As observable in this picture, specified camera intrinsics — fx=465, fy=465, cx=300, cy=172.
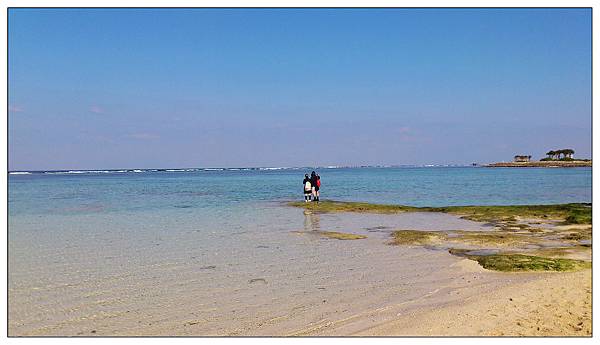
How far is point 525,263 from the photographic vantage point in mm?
13383

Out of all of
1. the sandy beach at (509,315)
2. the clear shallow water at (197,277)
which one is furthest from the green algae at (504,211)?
the sandy beach at (509,315)

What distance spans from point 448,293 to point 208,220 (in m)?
17.1

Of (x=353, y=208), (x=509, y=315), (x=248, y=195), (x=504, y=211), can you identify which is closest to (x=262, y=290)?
(x=509, y=315)

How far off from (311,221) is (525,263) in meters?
13.8

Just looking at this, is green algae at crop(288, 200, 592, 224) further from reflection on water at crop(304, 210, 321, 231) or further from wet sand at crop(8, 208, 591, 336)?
wet sand at crop(8, 208, 591, 336)

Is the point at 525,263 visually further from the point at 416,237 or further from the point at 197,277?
the point at 197,277

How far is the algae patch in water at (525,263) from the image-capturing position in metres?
12.9

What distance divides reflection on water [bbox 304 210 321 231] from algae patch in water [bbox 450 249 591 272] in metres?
9.28

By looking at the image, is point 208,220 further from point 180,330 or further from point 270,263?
point 180,330

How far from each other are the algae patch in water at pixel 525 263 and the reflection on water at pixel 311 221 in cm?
928

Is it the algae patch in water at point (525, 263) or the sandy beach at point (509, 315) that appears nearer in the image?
the sandy beach at point (509, 315)

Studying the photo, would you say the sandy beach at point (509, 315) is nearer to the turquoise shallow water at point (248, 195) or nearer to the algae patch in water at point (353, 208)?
the turquoise shallow water at point (248, 195)

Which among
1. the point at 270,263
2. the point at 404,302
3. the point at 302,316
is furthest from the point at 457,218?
the point at 302,316

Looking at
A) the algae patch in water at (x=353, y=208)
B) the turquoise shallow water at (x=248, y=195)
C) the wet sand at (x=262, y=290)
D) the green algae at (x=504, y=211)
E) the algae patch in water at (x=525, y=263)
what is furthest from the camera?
the turquoise shallow water at (x=248, y=195)
